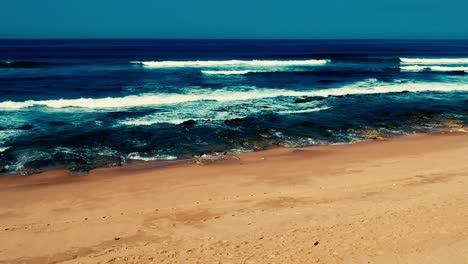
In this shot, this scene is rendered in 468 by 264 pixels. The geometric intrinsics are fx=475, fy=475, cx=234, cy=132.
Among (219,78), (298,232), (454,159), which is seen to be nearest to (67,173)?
(298,232)

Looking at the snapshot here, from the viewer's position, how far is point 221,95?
27438 mm

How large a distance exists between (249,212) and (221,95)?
1853 cm

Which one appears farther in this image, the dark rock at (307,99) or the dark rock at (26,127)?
the dark rock at (307,99)

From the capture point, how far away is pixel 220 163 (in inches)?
542

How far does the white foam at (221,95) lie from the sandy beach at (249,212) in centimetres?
1167

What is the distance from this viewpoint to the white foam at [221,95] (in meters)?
24.1

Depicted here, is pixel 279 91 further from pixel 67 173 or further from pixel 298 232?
pixel 298 232

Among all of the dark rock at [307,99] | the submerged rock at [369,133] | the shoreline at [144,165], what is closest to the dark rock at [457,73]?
the dark rock at [307,99]

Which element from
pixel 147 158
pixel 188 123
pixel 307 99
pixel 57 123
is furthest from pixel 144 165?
pixel 307 99

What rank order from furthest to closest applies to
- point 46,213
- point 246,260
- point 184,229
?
point 46,213, point 184,229, point 246,260

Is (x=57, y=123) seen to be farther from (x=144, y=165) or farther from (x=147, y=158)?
(x=144, y=165)

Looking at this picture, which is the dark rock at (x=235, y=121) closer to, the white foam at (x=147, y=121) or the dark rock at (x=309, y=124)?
the white foam at (x=147, y=121)

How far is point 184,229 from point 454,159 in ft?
29.7

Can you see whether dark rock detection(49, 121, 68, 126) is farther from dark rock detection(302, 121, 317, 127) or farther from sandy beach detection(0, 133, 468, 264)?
dark rock detection(302, 121, 317, 127)
